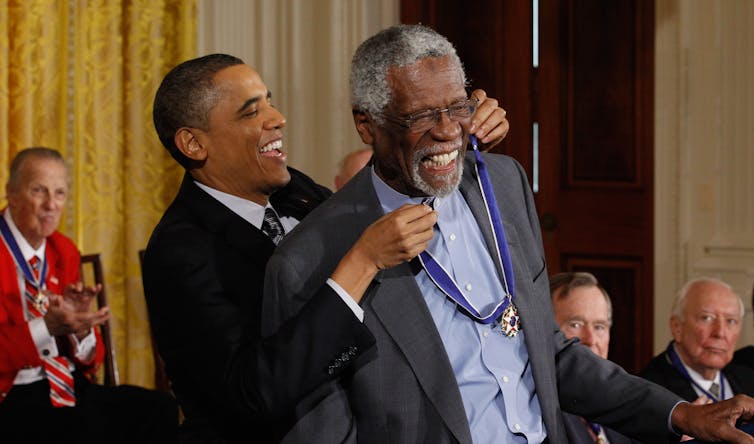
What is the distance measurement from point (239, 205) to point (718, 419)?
115 centimetres

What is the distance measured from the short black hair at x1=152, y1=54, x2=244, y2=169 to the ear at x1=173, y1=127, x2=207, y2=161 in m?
0.01

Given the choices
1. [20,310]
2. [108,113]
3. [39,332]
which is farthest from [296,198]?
[108,113]

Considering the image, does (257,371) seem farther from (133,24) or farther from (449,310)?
(133,24)

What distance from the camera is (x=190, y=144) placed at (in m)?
2.54

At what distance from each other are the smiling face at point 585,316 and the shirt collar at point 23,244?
219 centimetres

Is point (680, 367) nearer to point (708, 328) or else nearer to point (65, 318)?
point (708, 328)

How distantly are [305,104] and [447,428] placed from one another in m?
4.23

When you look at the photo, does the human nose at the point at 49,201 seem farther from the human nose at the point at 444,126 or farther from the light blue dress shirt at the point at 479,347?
the human nose at the point at 444,126

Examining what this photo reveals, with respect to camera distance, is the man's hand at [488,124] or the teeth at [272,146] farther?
the teeth at [272,146]

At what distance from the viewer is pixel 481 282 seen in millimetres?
2123

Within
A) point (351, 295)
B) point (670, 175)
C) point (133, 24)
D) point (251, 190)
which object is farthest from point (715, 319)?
point (133, 24)

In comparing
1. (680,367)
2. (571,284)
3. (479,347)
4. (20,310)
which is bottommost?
(680,367)

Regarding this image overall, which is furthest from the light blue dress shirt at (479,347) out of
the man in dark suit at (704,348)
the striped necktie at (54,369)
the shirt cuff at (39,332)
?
the striped necktie at (54,369)

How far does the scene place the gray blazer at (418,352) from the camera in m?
1.99
